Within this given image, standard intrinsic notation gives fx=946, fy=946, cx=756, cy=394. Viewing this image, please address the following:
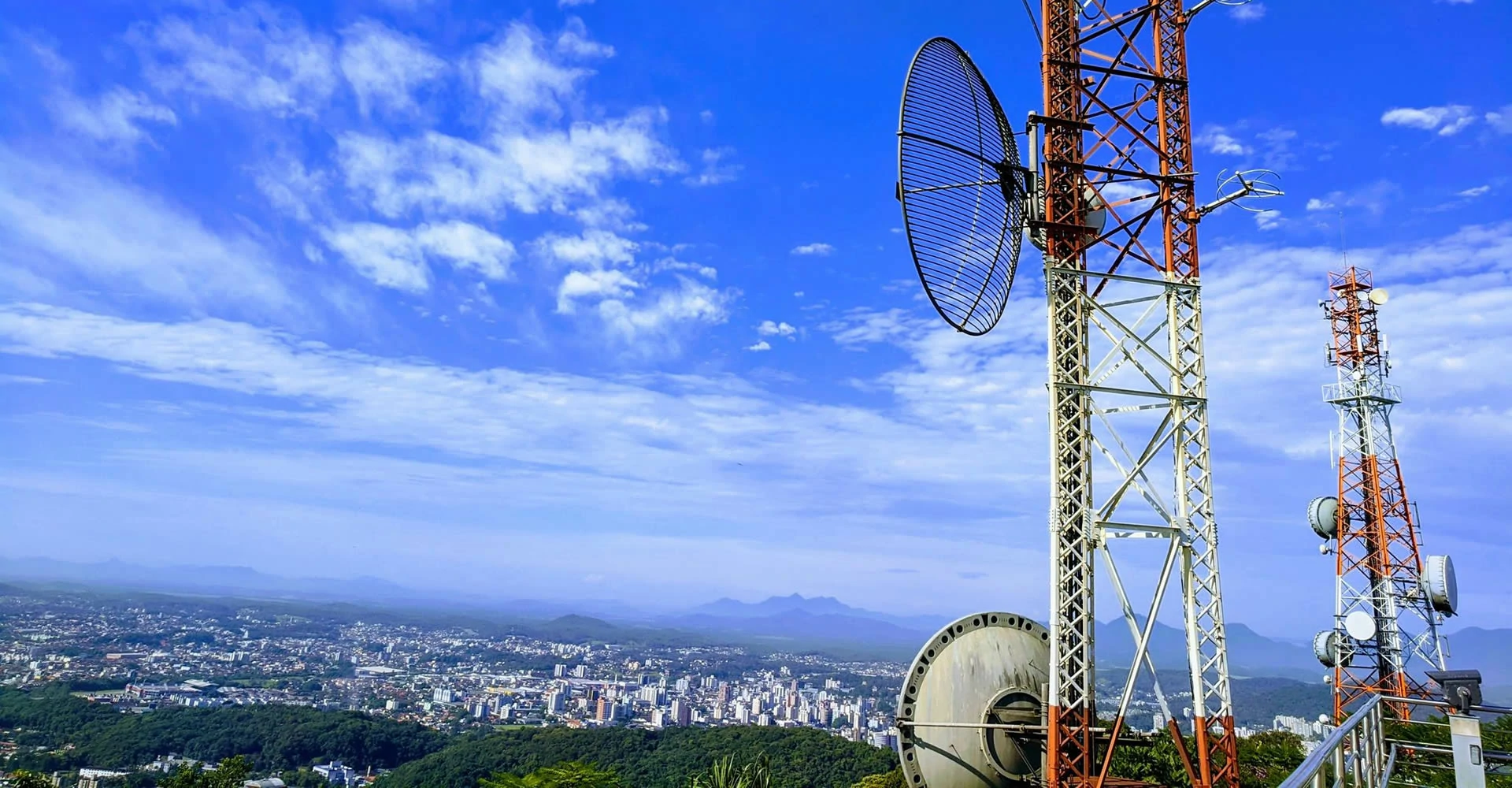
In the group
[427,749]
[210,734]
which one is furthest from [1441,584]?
[210,734]

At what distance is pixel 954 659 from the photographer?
467 inches

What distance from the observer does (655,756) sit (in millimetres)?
57531

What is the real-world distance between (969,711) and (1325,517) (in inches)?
907

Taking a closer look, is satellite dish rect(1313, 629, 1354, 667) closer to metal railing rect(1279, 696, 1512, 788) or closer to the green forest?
the green forest

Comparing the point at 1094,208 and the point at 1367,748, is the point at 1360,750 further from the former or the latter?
the point at 1094,208

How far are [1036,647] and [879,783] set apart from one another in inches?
1056

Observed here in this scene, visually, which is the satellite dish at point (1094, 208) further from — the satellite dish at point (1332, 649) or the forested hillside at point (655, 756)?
the forested hillside at point (655, 756)

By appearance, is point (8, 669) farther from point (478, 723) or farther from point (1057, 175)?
point (1057, 175)

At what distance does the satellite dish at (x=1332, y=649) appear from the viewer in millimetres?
28406

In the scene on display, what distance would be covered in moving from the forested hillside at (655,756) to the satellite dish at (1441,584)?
2561 cm

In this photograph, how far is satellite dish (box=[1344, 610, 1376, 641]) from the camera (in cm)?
2698

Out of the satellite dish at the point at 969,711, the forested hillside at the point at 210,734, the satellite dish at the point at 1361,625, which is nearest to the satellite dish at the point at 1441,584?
the satellite dish at the point at 1361,625

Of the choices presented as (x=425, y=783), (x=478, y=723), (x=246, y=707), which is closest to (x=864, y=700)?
(x=478, y=723)

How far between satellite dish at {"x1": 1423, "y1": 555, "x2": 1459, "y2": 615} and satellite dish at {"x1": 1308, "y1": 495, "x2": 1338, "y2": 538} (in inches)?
102
